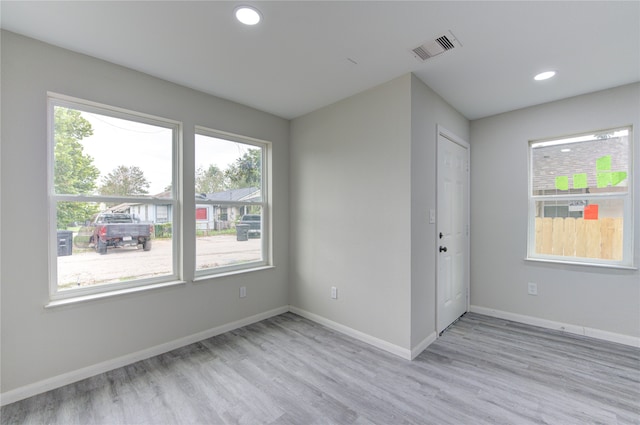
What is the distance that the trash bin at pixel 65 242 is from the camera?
216 centimetres

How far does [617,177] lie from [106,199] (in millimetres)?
4903

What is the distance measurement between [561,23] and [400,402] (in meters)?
2.79

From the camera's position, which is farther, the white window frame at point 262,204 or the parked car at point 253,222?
the parked car at point 253,222

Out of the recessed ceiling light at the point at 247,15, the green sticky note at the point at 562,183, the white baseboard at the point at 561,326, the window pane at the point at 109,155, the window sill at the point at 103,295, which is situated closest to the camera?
the recessed ceiling light at the point at 247,15

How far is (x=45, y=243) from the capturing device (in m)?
2.05

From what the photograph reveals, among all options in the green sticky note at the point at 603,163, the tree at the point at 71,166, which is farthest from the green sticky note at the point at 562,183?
the tree at the point at 71,166

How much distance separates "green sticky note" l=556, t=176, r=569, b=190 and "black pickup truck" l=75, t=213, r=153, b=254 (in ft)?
14.5

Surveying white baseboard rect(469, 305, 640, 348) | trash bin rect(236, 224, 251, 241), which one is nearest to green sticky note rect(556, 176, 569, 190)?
white baseboard rect(469, 305, 640, 348)

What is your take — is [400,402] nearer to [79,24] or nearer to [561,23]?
[561,23]

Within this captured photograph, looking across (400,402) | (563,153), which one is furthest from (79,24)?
(563,153)

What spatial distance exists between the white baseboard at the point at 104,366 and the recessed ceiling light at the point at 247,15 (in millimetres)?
2824

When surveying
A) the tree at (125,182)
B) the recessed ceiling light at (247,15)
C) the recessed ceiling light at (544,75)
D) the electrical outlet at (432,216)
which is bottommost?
the electrical outlet at (432,216)

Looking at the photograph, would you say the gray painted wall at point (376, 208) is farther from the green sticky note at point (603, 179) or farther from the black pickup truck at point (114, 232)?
the black pickup truck at point (114, 232)

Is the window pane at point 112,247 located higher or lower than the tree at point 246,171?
lower
